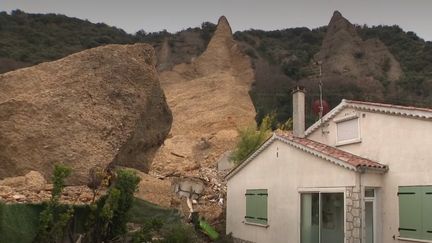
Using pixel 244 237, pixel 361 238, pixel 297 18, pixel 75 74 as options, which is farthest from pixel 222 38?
pixel 361 238

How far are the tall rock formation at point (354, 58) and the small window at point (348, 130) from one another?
40833 millimetres

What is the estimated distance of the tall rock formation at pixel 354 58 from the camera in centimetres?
5652

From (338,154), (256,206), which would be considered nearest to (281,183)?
(256,206)

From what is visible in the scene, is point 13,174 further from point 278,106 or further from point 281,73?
point 281,73

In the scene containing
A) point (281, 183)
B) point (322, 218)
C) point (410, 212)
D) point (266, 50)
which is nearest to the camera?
point (410, 212)

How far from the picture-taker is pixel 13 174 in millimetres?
16984

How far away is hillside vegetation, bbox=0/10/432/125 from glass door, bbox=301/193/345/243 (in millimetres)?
27465

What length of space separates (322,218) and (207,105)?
31034mm

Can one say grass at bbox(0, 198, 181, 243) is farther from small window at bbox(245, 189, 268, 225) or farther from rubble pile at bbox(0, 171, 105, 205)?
small window at bbox(245, 189, 268, 225)

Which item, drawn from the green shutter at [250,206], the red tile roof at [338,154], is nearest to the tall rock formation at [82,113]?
the green shutter at [250,206]

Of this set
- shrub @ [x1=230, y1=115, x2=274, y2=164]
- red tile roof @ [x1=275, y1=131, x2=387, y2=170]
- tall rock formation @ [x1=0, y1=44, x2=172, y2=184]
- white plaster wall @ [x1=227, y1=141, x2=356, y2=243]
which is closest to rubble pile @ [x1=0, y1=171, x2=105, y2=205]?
tall rock formation @ [x1=0, y1=44, x2=172, y2=184]

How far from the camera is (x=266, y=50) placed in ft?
211

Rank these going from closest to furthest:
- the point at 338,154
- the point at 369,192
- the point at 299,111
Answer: the point at 369,192
the point at 338,154
the point at 299,111

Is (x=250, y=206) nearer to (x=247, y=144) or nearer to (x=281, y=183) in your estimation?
(x=281, y=183)
